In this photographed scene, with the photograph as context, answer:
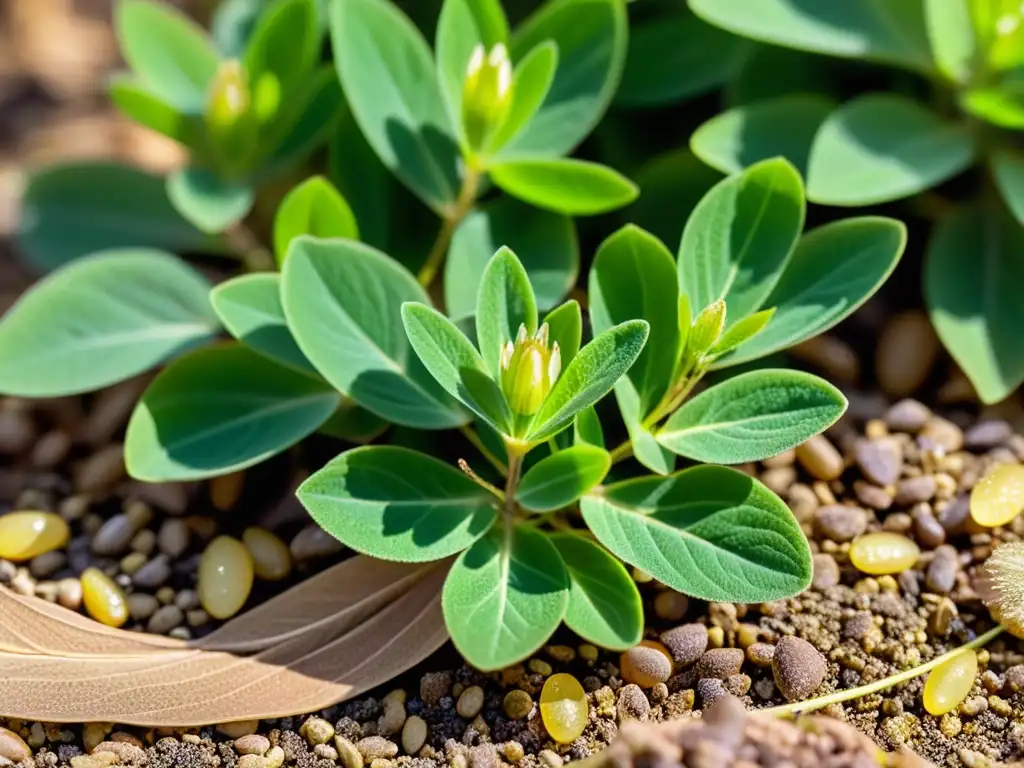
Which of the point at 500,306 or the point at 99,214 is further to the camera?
the point at 99,214

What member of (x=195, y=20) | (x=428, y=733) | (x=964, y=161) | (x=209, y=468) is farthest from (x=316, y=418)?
(x=195, y=20)

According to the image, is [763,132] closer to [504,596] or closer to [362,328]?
[362,328]

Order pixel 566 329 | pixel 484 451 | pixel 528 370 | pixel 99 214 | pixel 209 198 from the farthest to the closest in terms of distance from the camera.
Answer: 1. pixel 99 214
2. pixel 209 198
3. pixel 484 451
4. pixel 566 329
5. pixel 528 370

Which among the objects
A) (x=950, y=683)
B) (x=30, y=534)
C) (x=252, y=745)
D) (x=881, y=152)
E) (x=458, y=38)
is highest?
(x=458, y=38)

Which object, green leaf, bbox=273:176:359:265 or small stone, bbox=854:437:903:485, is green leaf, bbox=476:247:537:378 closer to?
green leaf, bbox=273:176:359:265

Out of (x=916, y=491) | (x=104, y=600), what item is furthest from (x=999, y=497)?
(x=104, y=600)

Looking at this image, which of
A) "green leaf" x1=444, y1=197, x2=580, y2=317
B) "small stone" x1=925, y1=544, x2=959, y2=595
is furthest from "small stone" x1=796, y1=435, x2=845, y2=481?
"green leaf" x1=444, y1=197, x2=580, y2=317

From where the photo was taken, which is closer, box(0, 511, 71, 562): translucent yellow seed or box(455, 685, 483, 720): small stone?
box(455, 685, 483, 720): small stone
